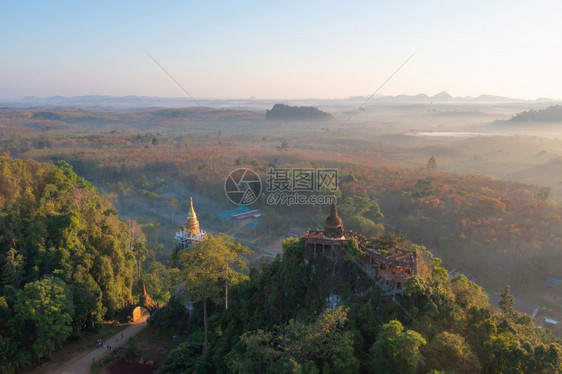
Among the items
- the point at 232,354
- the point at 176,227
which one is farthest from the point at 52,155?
the point at 232,354

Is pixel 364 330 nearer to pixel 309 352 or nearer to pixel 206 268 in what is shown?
pixel 309 352

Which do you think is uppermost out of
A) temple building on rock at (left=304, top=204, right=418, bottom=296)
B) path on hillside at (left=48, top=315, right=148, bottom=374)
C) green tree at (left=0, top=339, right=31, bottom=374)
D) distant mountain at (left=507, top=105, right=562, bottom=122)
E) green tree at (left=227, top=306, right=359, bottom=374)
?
distant mountain at (left=507, top=105, right=562, bottom=122)

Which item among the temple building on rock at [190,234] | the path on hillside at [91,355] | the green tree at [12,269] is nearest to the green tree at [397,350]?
the path on hillside at [91,355]

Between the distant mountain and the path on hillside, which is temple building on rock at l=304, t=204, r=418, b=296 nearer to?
the path on hillside

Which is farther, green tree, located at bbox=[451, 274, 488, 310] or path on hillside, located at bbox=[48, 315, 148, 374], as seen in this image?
path on hillside, located at bbox=[48, 315, 148, 374]

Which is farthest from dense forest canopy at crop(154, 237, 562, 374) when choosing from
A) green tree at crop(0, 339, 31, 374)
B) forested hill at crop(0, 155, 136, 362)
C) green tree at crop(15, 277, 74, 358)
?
green tree at crop(0, 339, 31, 374)

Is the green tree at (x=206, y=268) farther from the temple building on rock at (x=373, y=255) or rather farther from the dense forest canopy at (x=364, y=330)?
the temple building on rock at (x=373, y=255)

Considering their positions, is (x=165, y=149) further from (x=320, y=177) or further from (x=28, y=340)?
(x=28, y=340)

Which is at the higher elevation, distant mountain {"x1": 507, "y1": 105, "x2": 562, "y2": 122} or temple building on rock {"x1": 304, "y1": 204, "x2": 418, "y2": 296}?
distant mountain {"x1": 507, "y1": 105, "x2": 562, "y2": 122}

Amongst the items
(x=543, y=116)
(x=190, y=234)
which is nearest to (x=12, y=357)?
(x=190, y=234)
